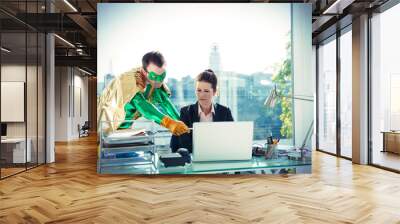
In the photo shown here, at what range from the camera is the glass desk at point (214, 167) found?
625 cm

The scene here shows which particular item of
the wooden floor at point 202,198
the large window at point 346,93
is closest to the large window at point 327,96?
the large window at point 346,93

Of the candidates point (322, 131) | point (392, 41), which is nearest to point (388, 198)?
point (392, 41)

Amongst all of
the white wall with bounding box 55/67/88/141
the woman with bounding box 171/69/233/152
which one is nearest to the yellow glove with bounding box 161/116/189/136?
the woman with bounding box 171/69/233/152

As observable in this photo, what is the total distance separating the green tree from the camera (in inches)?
251

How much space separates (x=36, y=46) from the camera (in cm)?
724

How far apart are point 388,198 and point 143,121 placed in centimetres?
378

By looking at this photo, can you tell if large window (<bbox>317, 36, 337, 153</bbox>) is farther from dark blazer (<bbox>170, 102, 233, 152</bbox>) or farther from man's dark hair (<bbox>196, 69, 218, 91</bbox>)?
man's dark hair (<bbox>196, 69, 218, 91</bbox>)

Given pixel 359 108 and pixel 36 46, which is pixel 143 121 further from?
pixel 359 108

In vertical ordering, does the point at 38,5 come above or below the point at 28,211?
above

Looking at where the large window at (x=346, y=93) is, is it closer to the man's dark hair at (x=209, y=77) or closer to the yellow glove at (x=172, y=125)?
the man's dark hair at (x=209, y=77)

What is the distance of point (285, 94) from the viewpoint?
21.0ft

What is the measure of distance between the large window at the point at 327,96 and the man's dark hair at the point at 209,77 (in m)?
4.32

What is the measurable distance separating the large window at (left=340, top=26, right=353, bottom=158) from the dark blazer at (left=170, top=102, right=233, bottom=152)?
347 centimetres

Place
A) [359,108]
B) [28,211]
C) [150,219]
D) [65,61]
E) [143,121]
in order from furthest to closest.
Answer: [65,61] < [359,108] < [143,121] < [28,211] < [150,219]
